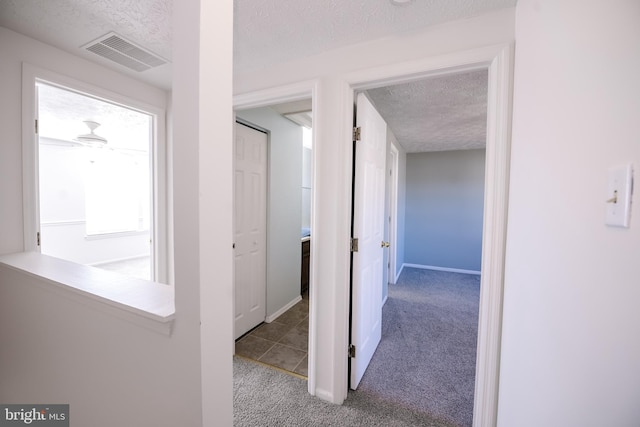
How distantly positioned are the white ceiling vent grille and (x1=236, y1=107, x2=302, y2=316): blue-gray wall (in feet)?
2.69

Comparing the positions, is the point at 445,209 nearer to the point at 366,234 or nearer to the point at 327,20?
the point at 366,234

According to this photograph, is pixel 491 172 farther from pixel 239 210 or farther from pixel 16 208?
pixel 16 208

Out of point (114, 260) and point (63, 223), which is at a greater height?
point (63, 223)

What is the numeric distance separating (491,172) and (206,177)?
1304 mm

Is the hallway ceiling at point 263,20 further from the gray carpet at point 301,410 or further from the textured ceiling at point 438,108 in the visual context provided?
the gray carpet at point 301,410

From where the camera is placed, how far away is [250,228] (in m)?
2.44

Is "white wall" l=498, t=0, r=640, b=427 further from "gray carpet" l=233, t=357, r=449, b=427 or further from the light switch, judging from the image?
"gray carpet" l=233, t=357, r=449, b=427

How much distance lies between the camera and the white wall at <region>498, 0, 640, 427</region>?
1.87ft

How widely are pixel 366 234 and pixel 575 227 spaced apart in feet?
3.81

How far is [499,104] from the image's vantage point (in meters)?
1.17

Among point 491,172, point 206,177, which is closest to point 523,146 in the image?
point 491,172

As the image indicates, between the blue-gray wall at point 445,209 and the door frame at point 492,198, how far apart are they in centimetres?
381

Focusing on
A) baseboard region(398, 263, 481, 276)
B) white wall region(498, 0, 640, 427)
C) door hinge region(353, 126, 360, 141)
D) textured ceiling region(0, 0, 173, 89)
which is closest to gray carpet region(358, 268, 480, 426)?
white wall region(498, 0, 640, 427)

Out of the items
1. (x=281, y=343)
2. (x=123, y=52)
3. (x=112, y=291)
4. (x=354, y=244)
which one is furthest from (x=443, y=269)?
(x=123, y=52)
